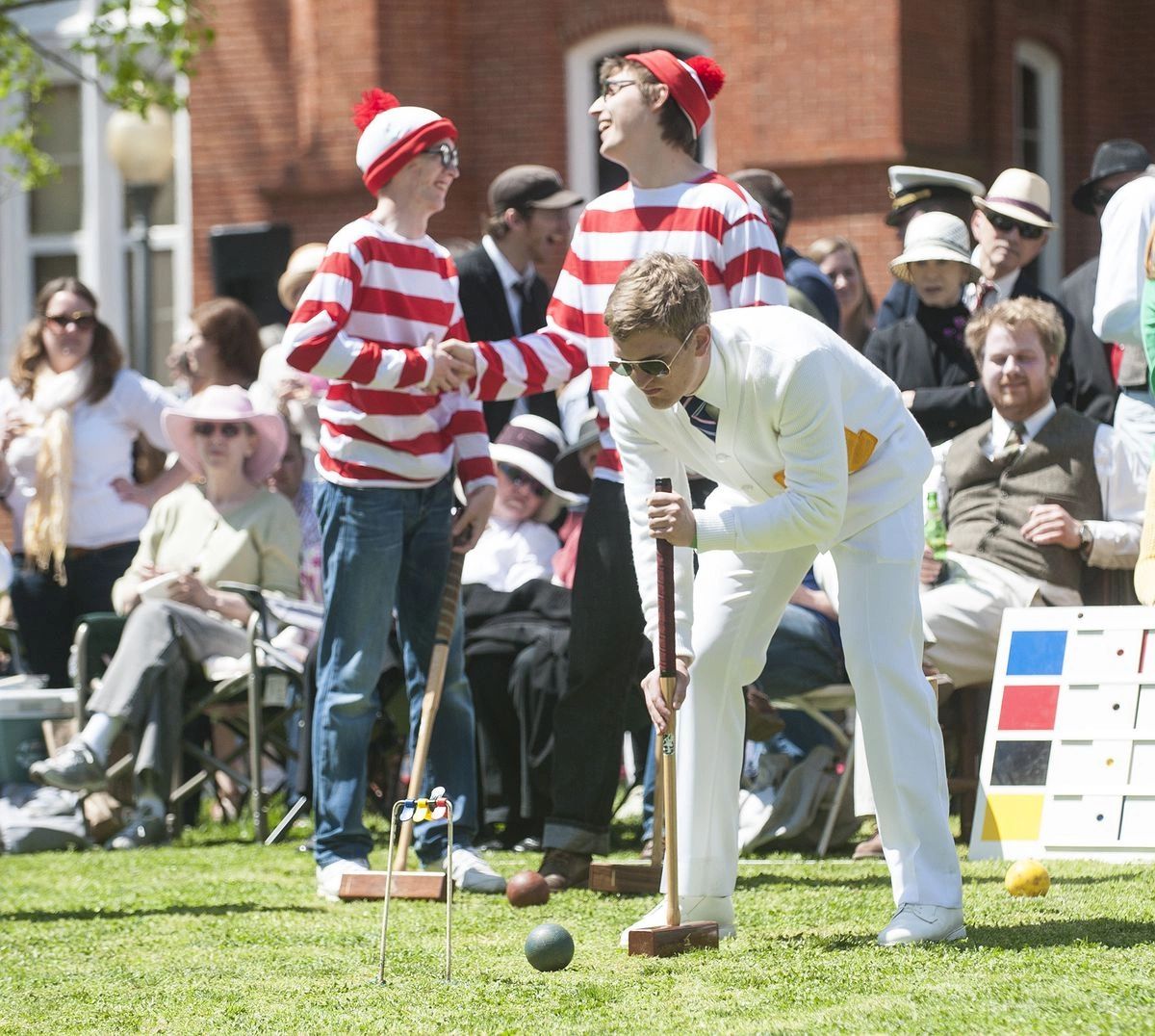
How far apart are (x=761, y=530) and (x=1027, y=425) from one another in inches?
115

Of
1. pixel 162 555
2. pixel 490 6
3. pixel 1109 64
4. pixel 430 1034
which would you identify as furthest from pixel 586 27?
pixel 430 1034

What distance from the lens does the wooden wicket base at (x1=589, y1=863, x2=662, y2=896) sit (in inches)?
239

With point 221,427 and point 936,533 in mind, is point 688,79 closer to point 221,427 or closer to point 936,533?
point 936,533

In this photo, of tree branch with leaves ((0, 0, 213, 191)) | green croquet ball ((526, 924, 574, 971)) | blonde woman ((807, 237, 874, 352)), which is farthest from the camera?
tree branch with leaves ((0, 0, 213, 191))

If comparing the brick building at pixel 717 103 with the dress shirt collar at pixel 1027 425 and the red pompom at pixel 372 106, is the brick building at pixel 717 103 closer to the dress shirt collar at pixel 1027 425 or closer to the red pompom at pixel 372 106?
the dress shirt collar at pixel 1027 425

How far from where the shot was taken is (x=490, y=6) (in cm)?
1634

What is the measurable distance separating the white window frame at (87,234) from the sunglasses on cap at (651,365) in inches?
540

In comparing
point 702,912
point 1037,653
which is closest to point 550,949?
point 702,912

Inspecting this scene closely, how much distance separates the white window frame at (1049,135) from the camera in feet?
56.7

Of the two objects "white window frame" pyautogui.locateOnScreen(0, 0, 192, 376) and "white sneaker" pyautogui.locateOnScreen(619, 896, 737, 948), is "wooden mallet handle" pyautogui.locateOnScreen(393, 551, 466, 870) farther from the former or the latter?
"white window frame" pyautogui.locateOnScreen(0, 0, 192, 376)

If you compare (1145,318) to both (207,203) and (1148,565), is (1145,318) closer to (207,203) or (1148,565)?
(1148,565)

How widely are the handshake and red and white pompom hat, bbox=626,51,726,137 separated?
946mm

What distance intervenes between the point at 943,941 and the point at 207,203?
13.1 m

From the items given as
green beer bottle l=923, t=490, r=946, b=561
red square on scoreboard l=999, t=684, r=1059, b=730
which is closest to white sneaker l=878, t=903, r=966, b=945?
red square on scoreboard l=999, t=684, r=1059, b=730
